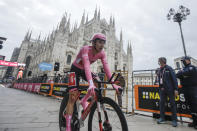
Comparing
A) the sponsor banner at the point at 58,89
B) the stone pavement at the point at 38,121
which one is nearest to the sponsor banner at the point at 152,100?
the stone pavement at the point at 38,121

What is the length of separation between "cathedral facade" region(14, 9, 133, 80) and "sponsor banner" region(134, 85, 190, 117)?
675 inches

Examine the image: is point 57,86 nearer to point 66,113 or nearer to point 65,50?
point 66,113

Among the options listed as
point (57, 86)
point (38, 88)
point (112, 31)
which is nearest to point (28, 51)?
point (112, 31)

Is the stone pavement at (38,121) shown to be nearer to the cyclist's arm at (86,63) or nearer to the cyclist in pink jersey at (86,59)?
the cyclist in pink jersey at (86,59)

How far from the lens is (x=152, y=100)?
3.42m

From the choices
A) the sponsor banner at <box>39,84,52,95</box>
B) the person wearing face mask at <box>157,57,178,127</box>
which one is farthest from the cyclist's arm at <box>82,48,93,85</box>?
the sponsor banner at <box>39,84,52,95</box>

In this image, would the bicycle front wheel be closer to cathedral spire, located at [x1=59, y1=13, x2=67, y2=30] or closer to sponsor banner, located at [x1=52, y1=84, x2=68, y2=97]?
sponsor banner, located at [x1=52, y1=84, x2=68, y2=97]

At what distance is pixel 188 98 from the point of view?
2.75 m

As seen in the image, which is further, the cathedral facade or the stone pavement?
the cathedral facade

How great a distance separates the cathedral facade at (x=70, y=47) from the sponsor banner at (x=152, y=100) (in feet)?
56.3

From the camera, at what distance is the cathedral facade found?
23.3 metres

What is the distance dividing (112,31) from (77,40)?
13414 mm

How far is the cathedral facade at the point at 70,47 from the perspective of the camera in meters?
23.3

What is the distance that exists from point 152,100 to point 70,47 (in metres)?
24.5
